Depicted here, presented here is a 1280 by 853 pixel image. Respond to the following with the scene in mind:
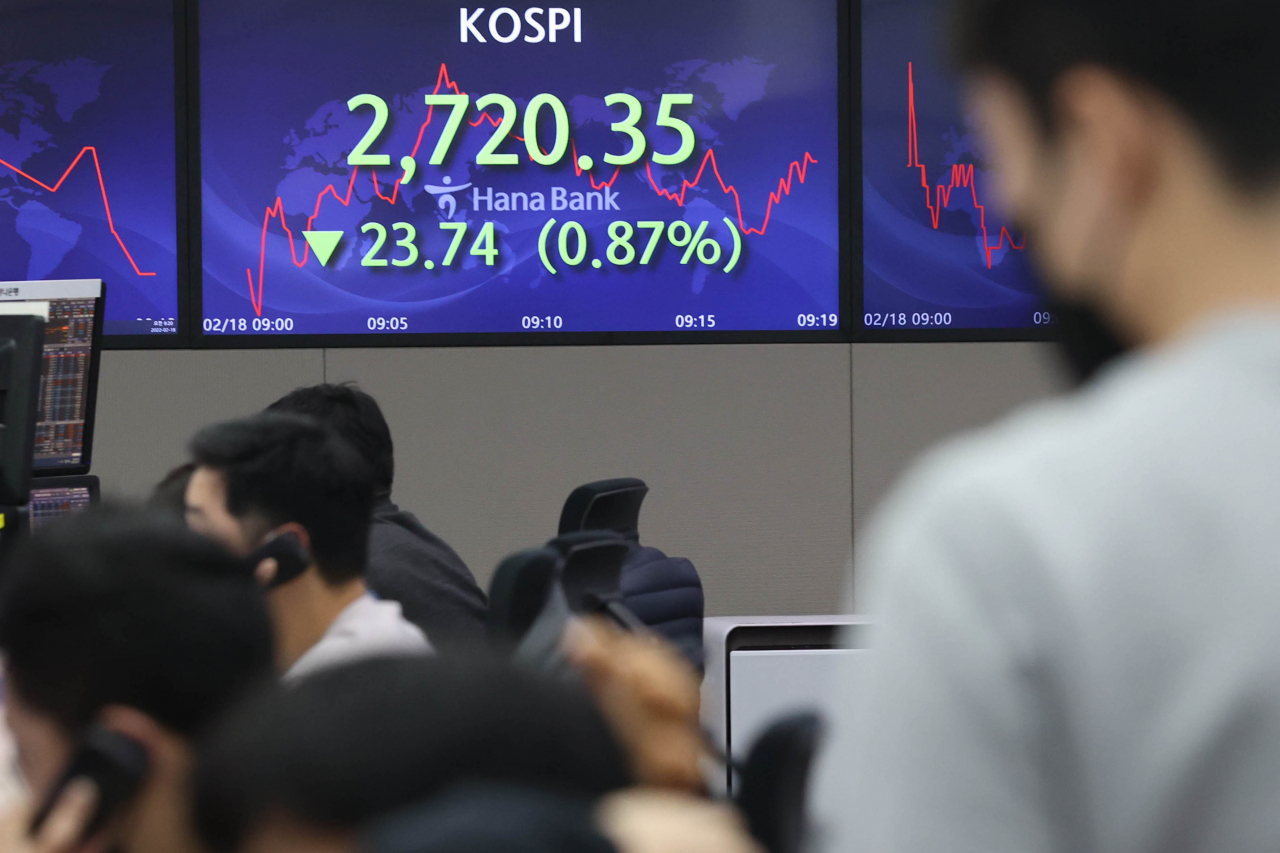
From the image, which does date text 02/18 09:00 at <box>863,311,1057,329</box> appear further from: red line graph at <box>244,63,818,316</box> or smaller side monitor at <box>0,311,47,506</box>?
smaller side monitor at <box>0,311,47,506</box>

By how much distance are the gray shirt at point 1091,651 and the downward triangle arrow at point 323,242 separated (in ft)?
10.7

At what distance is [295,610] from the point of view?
1.64 m

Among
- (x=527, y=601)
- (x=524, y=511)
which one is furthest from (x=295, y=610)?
(x=524, y=511)

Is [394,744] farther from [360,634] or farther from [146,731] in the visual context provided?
[360,634]

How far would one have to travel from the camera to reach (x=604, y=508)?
2018mm

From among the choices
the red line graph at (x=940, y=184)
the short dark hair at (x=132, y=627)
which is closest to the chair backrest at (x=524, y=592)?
the short dark hair at (x=132, y=627)

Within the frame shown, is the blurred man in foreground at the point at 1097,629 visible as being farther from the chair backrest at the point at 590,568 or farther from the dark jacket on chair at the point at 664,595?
the dark jacket on chair at the point at 664,595

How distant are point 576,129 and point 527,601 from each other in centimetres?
232

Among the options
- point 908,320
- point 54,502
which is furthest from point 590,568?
point 908,320

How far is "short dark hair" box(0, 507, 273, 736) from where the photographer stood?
83cm

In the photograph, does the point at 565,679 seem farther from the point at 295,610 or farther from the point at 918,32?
the point at 918,32

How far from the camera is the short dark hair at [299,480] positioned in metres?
1.63

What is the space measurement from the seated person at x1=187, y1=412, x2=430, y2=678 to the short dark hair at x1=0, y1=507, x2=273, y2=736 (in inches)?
26.2

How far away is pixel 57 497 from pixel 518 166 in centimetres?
158
